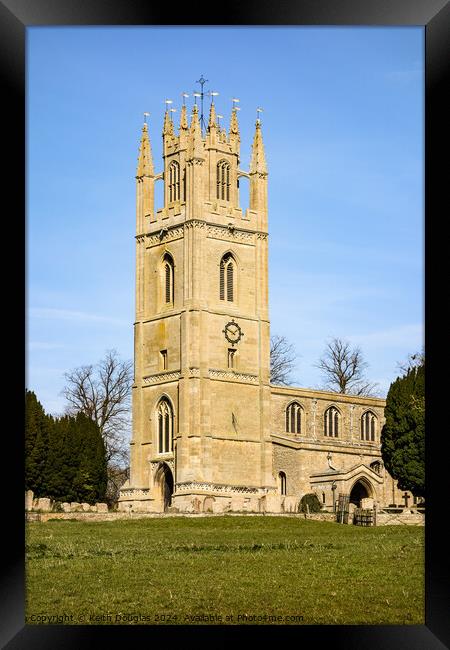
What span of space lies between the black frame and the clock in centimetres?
5292

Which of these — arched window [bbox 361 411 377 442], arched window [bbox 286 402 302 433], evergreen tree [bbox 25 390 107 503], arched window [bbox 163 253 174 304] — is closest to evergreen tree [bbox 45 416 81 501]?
evergreen tree [bbox 25 390 107 503]

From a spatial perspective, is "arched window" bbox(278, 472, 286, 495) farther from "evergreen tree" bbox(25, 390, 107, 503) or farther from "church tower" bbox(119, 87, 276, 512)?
"evergreen tree" bbox(25, 390, 107, 503)

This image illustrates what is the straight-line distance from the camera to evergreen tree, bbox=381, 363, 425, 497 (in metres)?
59.1

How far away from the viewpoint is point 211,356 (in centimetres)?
6234

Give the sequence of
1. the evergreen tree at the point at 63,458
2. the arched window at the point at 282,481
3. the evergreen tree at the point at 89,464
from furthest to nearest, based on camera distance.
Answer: the arched window at the point at 282,481 < the evergreen tree at the point at 89,464 < the evergreen tree at the point at 63,458

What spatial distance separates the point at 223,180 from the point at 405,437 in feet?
54.2

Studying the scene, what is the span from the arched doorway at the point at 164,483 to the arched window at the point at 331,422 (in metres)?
10.7

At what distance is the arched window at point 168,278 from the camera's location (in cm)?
6425

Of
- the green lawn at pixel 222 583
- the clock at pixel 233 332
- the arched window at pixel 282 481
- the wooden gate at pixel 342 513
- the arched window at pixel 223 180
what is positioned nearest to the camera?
the green lawn at pixel 222 583

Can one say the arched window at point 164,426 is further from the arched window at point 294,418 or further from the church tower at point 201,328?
the arched window at point 294,418

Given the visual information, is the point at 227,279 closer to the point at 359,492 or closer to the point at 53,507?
the point at 359,492

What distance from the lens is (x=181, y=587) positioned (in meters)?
15.0
